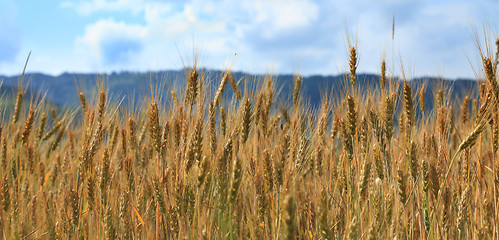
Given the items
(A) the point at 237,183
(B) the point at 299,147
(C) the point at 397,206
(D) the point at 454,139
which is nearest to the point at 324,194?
(B) the point at 299,147

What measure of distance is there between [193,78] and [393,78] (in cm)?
127

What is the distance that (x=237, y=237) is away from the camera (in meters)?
2.14

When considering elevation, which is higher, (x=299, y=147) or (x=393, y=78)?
(x=393, y=78)

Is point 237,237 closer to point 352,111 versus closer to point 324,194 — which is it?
point 324,194

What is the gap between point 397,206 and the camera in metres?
2.16

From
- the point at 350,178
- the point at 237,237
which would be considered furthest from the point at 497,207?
the point at 237,237

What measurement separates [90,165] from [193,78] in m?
0.78

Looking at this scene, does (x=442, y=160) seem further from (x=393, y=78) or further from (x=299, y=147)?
(x=299, y=147)

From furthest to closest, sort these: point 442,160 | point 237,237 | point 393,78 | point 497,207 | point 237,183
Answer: point 393,78 → point 442,160 → point 237,237 → point 497,207 → point 237,183

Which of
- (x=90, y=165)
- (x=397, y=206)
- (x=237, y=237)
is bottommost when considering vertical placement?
(x=237, y=237)

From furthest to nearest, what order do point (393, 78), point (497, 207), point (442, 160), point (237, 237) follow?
A: point (393, 78)
point (442, 160)
point (237, 237)
point (497, 207)

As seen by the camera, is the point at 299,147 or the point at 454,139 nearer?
the point at 299,147

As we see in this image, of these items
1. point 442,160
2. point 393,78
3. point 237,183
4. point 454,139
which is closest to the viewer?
point 237,183

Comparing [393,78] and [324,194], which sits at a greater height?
[393,78]
